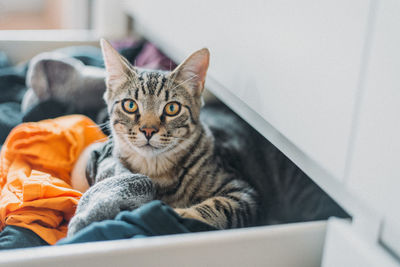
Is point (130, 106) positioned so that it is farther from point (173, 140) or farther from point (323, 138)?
point (323, 138)

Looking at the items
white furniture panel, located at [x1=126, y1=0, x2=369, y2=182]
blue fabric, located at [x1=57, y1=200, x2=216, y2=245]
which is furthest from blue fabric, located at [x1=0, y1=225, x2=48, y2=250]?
white furniture panel, located at [x1=126, y1=0, x2=369, y2=182]

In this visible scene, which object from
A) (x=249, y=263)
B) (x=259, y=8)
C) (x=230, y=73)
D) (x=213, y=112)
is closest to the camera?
(x=249, y=263)

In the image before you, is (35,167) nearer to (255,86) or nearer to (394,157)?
(255,86)

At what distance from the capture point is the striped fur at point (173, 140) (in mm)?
975

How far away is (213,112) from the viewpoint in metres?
1.42

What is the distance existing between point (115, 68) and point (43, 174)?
0.29 m

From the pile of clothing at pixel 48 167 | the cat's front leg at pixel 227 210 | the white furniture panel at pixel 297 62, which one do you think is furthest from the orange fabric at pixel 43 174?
the white furniture panel at pixel 297 62

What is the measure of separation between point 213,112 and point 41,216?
71 centimetres

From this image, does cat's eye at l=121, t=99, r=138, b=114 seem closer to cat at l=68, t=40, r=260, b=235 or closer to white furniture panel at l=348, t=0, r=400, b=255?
cat at l=68, t=40, r=260, b=235

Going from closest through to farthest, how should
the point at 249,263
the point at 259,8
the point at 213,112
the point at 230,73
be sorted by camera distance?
the point at 249,263
the point at 259,8
the point at 230,73
the point at 213,112

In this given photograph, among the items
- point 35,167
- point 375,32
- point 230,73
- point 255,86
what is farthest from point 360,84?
point 35,167

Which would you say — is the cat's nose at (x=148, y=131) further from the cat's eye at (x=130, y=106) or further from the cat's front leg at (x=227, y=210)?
the cat's front leg at (x=227, y=210)

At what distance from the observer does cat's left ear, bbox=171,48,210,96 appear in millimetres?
969

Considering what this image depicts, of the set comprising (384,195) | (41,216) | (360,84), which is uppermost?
(360,84)
